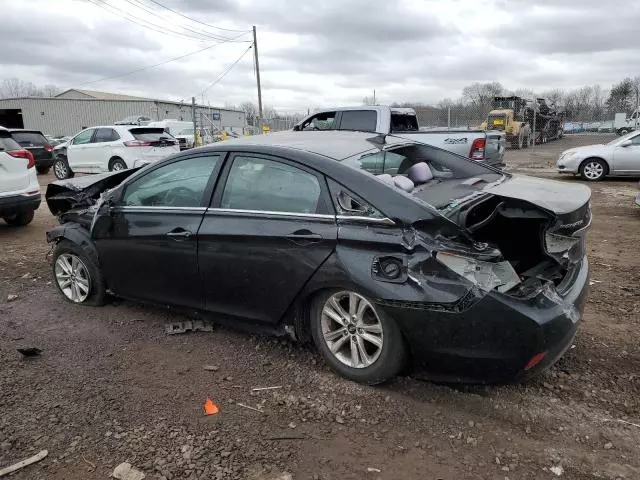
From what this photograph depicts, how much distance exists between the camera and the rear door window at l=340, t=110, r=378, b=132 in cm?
946

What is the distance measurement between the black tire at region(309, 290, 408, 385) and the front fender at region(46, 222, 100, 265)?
2.23 metres

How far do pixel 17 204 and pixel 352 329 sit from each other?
6.46 metres

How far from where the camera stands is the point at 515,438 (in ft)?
8.97

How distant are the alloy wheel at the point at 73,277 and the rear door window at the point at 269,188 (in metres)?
1.80

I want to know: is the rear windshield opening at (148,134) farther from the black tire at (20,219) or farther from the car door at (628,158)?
the car door at (628,158)

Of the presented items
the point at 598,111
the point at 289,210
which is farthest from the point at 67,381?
the point at 598,111

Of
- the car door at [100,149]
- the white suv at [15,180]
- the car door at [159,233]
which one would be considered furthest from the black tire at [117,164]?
the car door at [159,233]

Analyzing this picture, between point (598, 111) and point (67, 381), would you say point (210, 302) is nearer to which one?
point (67, 381)

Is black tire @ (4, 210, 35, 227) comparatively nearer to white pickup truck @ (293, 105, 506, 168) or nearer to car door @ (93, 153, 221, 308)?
white pickup truck @ (293, 105, 506, 168)

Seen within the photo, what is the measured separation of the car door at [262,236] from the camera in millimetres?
3215

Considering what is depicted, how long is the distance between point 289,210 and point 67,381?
182 centimetres

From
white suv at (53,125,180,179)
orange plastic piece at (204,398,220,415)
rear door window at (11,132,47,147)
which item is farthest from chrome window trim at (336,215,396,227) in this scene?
rear door window at (11,132,47,147)

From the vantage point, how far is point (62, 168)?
17.9 metres

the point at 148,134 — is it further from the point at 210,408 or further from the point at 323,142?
Result: the point at 210,408
